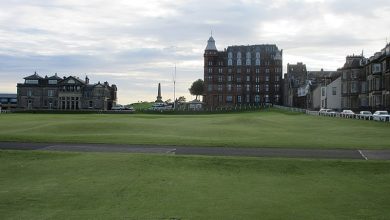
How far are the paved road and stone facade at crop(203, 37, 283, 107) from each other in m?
154

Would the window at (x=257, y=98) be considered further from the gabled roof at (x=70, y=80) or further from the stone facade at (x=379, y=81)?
the stone facade at (x=379, y=81)

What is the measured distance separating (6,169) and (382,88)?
84420mm

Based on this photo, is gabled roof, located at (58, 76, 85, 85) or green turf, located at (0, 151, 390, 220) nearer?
green turf, located at (0, 151, 390, 220)

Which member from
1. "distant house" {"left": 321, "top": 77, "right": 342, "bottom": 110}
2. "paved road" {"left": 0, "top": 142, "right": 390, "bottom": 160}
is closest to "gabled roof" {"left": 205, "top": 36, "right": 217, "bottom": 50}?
"distant house" {"left": 321, "top": 77, "right": 342, "bottom": 110}

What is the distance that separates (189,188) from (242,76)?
16999cm

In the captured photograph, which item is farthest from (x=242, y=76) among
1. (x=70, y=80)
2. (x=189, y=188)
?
(x=189, y=188)

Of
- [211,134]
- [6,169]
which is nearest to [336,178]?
[6,169]

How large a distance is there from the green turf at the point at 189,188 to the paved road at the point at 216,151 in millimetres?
2940

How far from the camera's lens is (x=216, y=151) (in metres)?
27.4

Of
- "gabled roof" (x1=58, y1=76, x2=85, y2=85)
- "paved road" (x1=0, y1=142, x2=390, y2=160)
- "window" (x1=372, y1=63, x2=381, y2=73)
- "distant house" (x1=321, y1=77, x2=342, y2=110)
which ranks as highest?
"gabled roof" (x1=58, y1=76, x2=85, y2=85)

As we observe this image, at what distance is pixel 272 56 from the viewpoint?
184 meters

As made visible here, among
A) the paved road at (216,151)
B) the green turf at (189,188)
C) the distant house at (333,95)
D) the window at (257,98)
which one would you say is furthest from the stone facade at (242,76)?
the green turf at (189,188)

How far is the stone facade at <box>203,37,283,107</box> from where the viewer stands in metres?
184

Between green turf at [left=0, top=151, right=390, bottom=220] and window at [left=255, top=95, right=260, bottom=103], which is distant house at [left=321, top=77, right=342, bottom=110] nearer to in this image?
window at [left=255, top=95, right=260, bottom=103]
